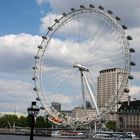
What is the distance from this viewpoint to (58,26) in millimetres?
91312

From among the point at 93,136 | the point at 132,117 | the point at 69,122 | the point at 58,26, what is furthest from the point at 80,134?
the point at 58,26

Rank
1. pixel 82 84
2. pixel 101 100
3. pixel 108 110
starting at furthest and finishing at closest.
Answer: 1. pixel 101 100
2. pixel 82 84
3. pixel 108 110

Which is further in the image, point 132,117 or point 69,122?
point 132,117

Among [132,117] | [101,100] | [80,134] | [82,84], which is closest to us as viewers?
[82,84]

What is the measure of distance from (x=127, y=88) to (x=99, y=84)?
64.6 meters

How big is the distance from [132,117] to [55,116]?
3118 inches

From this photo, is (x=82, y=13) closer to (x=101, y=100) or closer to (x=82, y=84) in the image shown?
(x=82, y=84)

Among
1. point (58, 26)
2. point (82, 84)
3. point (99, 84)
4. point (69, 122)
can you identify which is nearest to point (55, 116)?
point (69, 122)

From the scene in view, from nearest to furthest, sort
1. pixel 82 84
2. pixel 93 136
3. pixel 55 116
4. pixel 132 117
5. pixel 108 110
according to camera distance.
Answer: pixel 108 110 → pixel 82 84 → pixel 55 116 → pixel 93 136 → pixel 132 117

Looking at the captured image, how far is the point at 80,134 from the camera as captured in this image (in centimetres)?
13900

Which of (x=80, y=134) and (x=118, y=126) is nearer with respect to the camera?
(x=80, y=134)

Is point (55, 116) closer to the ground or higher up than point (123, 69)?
closer to the ground

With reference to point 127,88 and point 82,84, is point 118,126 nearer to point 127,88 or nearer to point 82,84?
point 82,84

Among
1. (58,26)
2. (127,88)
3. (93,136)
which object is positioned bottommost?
(93,136)
